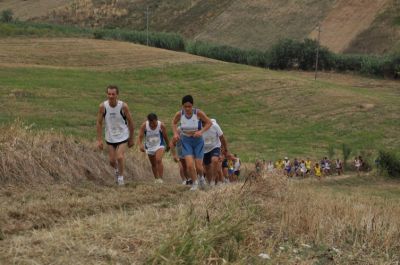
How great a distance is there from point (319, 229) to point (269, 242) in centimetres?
107

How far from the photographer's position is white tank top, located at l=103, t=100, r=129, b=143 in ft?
37.3

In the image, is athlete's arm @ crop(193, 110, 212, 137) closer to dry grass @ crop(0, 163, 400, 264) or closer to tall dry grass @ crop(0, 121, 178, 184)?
tall dry grass @ crop(0, 121, 178, 184)

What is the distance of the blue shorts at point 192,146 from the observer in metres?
11.7

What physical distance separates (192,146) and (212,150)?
4.83ft

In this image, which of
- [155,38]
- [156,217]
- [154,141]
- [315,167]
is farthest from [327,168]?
[155,38]

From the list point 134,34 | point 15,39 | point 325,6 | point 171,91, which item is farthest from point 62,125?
point 325,6

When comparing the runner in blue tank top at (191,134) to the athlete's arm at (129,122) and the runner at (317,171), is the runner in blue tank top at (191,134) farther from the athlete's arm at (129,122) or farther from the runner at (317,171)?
the runner at (317,171)

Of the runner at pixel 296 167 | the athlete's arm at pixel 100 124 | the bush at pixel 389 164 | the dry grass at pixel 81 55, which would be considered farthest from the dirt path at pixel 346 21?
the athlete's arm at pixel 100 124

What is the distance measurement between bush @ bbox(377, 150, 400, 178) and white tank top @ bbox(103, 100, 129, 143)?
19.6 meters

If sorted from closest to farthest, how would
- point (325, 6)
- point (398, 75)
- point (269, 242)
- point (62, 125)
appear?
point (269, 242) → point (62, 125) → point (398, 75) → point (325, 6)

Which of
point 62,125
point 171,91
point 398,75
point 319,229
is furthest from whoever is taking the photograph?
point 398,75

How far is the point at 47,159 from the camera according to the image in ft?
33.2

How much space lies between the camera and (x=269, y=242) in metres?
6.81

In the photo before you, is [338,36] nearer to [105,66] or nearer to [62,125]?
[105,66]
